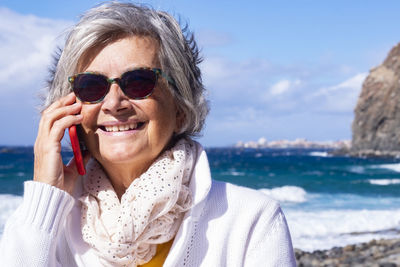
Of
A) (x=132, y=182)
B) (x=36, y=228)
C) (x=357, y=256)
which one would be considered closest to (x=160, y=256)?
(x=132, y=182)

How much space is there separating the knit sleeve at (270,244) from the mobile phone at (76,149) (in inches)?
24.9

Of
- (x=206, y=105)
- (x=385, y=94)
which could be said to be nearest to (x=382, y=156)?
(x=385, y=94)

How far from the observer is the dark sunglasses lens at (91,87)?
1657 mm

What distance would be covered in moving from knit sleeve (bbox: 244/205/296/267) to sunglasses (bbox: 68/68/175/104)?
1.90 ft

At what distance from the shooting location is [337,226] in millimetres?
11922

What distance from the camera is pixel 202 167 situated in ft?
5.80

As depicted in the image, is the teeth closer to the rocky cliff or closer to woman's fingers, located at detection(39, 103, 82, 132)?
woman's fingers, located at detection(39, 103, 82, 132)

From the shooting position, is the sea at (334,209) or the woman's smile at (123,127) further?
the sea at (334,209)

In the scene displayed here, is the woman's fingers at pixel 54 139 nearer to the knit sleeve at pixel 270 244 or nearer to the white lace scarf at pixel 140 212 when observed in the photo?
the white lace scarf at pixel 140 212

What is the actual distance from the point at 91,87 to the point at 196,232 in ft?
1.95

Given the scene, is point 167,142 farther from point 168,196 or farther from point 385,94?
point 385,94

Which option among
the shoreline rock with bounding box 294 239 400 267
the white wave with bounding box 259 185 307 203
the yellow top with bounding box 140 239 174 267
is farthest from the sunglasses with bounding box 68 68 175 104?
the white wave with bounding box 259 185 307 203

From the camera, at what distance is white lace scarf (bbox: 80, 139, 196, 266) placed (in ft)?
5.22

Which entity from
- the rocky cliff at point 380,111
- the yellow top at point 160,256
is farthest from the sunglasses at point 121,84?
the rocky cliff at point 380,111
